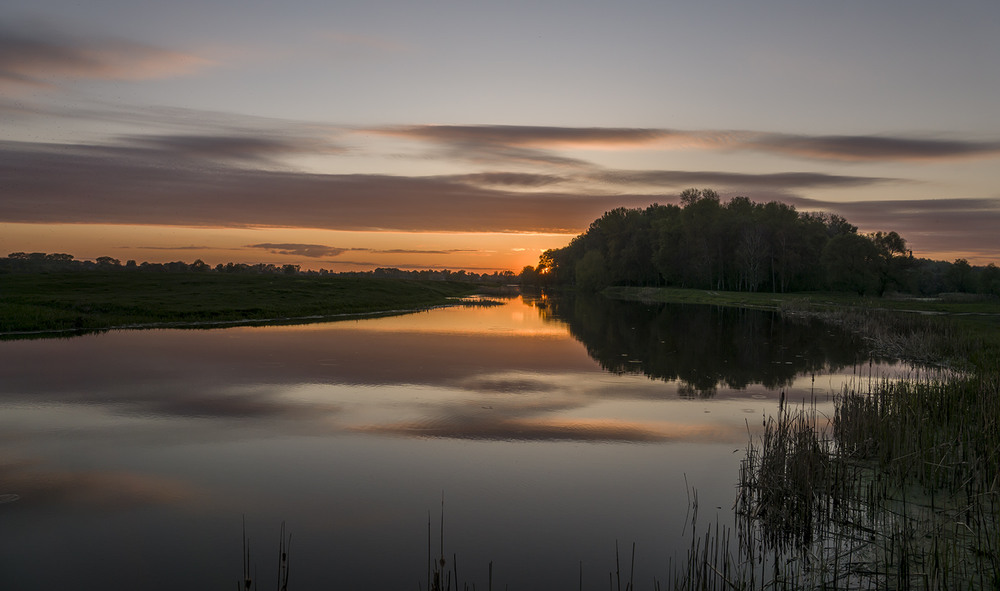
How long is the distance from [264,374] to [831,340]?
111 ft

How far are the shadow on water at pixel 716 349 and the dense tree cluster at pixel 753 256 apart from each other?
48.9 metres

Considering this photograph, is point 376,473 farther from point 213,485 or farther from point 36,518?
point 36,518

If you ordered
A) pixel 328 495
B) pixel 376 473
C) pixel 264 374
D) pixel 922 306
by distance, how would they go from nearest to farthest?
pixel 328 495 < pixel 376 473 < pixel 264 374 < pixel 922 306

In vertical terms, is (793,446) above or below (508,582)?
above

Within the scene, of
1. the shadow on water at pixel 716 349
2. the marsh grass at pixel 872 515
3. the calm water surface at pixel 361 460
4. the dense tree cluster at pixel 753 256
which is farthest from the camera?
the dense tree cluster at pixel 753 256

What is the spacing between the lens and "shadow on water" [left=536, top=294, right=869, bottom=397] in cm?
2642

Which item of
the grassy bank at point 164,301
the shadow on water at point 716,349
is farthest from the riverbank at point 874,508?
the grassy bank at point 164,301

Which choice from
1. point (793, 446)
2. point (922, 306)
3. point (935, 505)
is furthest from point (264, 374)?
point (922, 306)

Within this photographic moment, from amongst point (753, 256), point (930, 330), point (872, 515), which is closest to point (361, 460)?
point (872, 515)

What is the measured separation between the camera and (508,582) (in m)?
8.75

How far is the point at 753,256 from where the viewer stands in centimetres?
10100

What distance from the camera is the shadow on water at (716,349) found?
26422 mm

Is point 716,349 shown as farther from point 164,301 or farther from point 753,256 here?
point 753,256

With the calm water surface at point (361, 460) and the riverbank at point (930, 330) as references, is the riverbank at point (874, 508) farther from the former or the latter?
the riverbank at point (930, 330)
